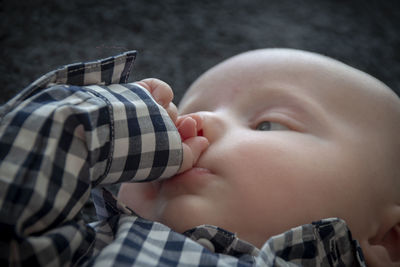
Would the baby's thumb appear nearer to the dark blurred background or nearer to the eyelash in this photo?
the eyelash

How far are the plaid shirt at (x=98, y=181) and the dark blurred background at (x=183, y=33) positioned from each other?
43cm

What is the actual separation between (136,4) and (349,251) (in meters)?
0.86

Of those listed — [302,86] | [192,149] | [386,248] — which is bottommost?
[386,248]

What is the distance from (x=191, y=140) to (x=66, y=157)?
230mm

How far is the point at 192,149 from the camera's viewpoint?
2.40ft

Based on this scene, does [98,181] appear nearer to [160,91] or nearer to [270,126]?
[160,91]

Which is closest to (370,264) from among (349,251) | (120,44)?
(349,251)

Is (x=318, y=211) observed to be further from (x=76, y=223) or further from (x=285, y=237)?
(x=76, y=223)

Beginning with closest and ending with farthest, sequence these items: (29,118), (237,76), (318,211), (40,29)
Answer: (29,118), (318,211), (237,76), (40,29)

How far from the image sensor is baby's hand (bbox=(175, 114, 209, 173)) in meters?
0.72

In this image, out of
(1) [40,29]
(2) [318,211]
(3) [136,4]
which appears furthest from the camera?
(3) [136,4]

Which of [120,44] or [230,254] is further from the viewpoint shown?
[120,44]

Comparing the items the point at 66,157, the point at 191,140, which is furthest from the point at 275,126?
the point at 66,157

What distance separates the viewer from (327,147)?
0.75 meters
